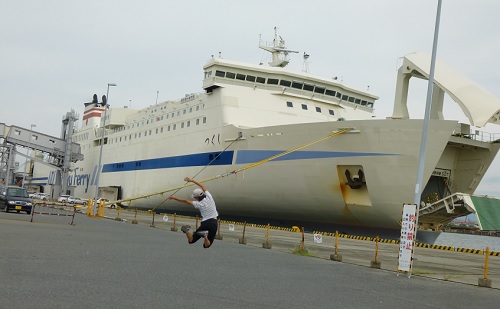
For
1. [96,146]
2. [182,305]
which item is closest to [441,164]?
[182,305]

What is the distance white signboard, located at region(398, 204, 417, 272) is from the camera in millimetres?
12727

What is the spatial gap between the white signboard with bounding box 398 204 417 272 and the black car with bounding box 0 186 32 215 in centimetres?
2163

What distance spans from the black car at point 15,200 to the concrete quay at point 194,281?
14.5 meters

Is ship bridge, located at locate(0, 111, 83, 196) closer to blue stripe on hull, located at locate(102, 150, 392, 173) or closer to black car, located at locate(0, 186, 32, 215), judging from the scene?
blue stripe on hull, located at locate(102, 150, 392, 173)

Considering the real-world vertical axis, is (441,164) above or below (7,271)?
above

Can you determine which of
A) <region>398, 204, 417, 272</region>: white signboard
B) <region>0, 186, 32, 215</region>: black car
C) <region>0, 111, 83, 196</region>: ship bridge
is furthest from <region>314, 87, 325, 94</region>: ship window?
<region>0, 111, 83, 196</region>: ship bridge

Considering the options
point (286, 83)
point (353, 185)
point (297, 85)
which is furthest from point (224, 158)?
point (353, 185)

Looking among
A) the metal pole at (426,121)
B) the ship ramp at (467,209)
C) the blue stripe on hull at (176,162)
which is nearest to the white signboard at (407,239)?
the metal pole at (426,121)

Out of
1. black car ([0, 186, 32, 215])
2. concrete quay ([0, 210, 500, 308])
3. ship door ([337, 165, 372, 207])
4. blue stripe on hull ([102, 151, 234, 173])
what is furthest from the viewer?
blue stripe on hull ([102, 151, 234, 173])

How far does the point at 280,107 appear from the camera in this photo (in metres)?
33.5

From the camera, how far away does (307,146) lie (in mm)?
26641

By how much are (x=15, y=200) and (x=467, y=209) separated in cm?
2292

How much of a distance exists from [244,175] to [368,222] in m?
7.63

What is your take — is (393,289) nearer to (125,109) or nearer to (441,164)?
(441,164)
